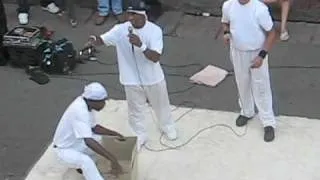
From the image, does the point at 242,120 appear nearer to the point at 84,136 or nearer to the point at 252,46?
the point at 252,46

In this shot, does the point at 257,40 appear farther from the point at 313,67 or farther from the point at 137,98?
the point at 313,67

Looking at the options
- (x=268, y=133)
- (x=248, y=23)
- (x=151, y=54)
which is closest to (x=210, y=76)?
(x=268, y=133)

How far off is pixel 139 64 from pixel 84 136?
107cm

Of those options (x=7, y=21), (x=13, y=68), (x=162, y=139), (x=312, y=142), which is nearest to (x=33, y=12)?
(x=7, y=21)

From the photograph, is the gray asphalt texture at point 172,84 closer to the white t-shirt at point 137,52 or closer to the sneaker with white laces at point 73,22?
the sneaker with white laces at point 73,22

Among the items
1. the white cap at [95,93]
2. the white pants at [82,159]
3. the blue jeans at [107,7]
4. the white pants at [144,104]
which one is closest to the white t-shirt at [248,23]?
the white pants at [144,104]

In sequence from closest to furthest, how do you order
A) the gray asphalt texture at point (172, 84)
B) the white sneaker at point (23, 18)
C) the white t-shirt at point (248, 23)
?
the white t-shirt at point (248, 23)
the gray asphalt texture at point (172, 84)
the white sneaker at point (23, 18)

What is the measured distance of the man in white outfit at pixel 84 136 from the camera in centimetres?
749

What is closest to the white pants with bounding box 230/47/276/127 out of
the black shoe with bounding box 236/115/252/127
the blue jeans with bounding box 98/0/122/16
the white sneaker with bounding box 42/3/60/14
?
the black shoe with bounding box 236/115/252/127

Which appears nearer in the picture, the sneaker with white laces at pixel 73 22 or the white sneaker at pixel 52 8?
the sneaker with white laces at pixel 73 22

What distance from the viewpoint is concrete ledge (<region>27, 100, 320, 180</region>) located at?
8180 mm

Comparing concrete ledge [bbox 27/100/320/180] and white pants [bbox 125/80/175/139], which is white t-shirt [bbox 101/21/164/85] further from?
concrete ledge [bbox 27/100/320/180]

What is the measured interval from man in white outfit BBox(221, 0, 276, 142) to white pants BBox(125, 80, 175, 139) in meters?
0.80

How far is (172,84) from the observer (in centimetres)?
1006
